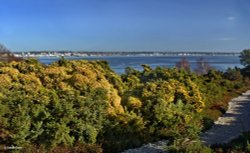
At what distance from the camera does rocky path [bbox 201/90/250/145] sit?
12640mm

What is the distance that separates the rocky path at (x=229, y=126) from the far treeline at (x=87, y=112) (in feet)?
1.37

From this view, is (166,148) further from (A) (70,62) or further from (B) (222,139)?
(A) (70,62)

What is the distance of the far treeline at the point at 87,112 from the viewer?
10289 mm

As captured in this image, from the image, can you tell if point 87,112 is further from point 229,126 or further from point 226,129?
point 229,126

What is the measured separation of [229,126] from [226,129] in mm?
610

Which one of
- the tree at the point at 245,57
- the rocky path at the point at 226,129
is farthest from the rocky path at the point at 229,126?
the tree at the point at 245,57

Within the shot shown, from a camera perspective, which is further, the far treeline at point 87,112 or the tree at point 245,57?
the tree at point 245,57

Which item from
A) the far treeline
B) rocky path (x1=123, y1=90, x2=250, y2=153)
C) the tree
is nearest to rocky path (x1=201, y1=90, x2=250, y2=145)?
rocky path (x1=123, y1=90, x2=250, y2=153)

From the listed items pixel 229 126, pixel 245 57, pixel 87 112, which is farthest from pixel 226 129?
pixel 245 57

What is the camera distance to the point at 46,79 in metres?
13.6

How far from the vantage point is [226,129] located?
14211 millimetres

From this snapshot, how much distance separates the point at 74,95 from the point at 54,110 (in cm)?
128

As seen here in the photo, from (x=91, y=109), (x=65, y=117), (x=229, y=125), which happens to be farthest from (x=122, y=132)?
(x=229, y=125)

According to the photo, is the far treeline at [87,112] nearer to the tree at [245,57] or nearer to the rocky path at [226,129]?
the rocky path at [226,129]
